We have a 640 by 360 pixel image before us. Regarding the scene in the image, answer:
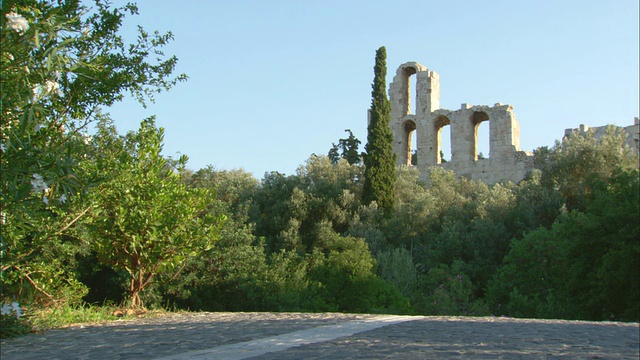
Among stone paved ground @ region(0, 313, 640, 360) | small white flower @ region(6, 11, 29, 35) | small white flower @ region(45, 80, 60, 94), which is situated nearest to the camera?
small white flower @ region(6, 11, 29, 35)

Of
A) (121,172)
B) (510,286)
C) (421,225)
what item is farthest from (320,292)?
(121,172)

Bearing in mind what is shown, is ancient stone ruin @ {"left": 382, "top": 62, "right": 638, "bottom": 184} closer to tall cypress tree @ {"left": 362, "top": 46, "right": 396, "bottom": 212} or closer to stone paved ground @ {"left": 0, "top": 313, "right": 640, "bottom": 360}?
tall cypress tree @ {"left": 362, "top": 46, "right": 396, "bottom": 212}

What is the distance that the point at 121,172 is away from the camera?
10602 mm

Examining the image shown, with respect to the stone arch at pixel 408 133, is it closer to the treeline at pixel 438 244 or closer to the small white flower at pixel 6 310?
the treeline at pixel 438 244

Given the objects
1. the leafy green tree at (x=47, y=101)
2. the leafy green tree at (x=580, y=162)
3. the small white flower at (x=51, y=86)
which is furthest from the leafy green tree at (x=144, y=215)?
the leafy green tree at (x=580, y=162)

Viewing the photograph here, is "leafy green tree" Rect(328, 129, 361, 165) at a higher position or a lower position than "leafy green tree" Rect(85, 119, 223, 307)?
higher

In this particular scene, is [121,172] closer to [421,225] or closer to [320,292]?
[320,292]

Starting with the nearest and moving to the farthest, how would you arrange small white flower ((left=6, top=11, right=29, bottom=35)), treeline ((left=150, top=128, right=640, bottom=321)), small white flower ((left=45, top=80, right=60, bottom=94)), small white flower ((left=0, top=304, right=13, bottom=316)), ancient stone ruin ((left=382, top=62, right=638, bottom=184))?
small white flower ((left=6, top=11, right=29, bottom=35))
small white flower ((left=45, top=80, right=60, bottom=94))
small white flower ((left=0, top=304, right=13, bottom=316))
treeline ((left=150, top=128, right=640, bottom=321))
ancient stone ruin ((left=382, top=62, right=638, bottom=184))

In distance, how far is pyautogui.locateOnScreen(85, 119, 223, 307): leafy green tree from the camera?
1072cm

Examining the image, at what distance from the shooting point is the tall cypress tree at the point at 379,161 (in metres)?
26.0

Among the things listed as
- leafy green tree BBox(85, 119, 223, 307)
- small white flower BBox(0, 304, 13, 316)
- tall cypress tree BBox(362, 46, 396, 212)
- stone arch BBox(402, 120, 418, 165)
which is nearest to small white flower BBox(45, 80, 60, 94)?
leafy green tree BBox(85, 119, 223, 307)

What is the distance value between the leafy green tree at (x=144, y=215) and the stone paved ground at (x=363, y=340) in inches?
62.1

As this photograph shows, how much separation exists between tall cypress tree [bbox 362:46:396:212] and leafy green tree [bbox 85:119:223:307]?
47.7 ft

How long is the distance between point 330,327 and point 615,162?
60.3 feet
